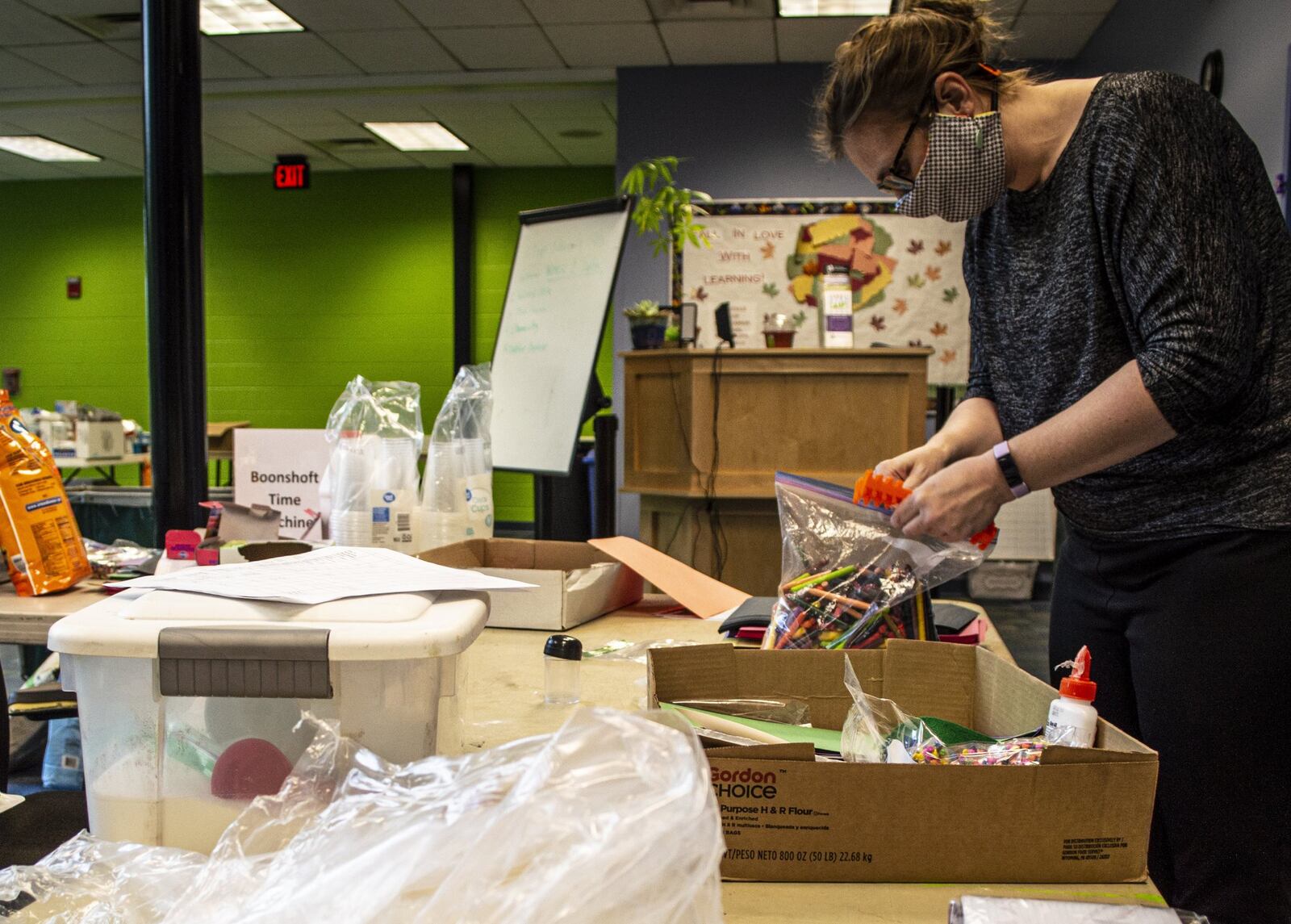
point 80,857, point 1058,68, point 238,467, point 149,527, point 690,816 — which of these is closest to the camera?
point 690,816

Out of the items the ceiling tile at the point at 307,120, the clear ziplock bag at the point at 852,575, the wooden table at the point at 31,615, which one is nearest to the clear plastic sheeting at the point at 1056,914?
the clear ziplock bag at the point at 852,575

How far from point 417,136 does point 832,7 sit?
130 inches

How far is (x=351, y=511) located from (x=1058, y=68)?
5.41 meters

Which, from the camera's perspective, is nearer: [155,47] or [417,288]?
Result: [155,47]

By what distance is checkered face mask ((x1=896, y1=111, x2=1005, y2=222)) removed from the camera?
1135mm

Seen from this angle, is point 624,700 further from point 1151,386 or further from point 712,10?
point 712,10

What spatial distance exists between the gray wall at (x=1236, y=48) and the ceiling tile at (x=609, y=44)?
89.4 inches

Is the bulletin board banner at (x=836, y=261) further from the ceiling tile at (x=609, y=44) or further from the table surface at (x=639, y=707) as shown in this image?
the table surface at (x=639, y=707)

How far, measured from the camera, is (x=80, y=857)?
0.62 meters

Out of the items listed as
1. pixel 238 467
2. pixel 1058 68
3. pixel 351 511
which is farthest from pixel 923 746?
pixel 1058 68

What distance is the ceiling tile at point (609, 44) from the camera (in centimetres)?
512

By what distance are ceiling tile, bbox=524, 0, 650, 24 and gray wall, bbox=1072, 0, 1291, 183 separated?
2236 mm

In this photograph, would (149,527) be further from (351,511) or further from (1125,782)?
(1125,782)

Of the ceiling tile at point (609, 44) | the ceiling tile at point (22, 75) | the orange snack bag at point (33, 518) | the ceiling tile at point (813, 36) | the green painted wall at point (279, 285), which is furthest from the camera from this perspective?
the green painted wall at point (279, 285)
